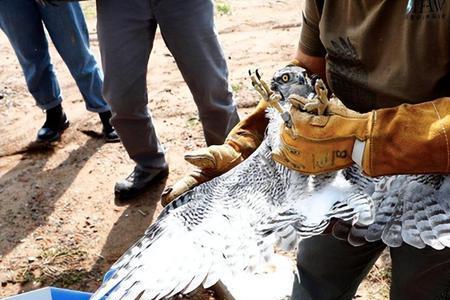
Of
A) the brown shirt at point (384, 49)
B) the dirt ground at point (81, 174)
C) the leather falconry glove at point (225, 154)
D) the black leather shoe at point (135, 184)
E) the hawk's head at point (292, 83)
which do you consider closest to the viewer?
the brown shirt at point (384, 49)

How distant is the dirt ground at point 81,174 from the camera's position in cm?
374

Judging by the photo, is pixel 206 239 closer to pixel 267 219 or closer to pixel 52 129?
pixel 267 219

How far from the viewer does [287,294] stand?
3.17 m

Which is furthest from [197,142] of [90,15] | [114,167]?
[90,15]

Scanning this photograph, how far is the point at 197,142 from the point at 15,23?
171cm

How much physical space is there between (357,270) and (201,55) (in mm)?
1876

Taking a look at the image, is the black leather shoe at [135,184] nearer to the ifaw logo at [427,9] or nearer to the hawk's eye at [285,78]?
the hawk's eye at [285,78]

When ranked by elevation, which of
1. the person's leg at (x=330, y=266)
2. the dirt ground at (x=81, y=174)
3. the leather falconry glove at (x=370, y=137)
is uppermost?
the leather falconry glove at (x=370, y=137)

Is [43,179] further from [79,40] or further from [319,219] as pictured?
[319,219]

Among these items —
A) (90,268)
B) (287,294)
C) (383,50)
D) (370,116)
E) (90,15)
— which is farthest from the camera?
(90,15)

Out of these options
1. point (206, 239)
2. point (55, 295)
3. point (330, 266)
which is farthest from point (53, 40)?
point (330, 266)

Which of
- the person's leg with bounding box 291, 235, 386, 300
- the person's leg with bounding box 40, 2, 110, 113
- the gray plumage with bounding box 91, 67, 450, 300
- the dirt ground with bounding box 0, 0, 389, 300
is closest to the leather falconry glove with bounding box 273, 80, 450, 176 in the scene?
the gray plumage with bounding box 91, 67, 450, 300

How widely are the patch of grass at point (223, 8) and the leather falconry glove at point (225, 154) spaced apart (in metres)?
5.45

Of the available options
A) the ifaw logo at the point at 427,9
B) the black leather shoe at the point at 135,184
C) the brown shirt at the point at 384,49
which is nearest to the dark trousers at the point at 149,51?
the black leather shoe at the point at 135,184
